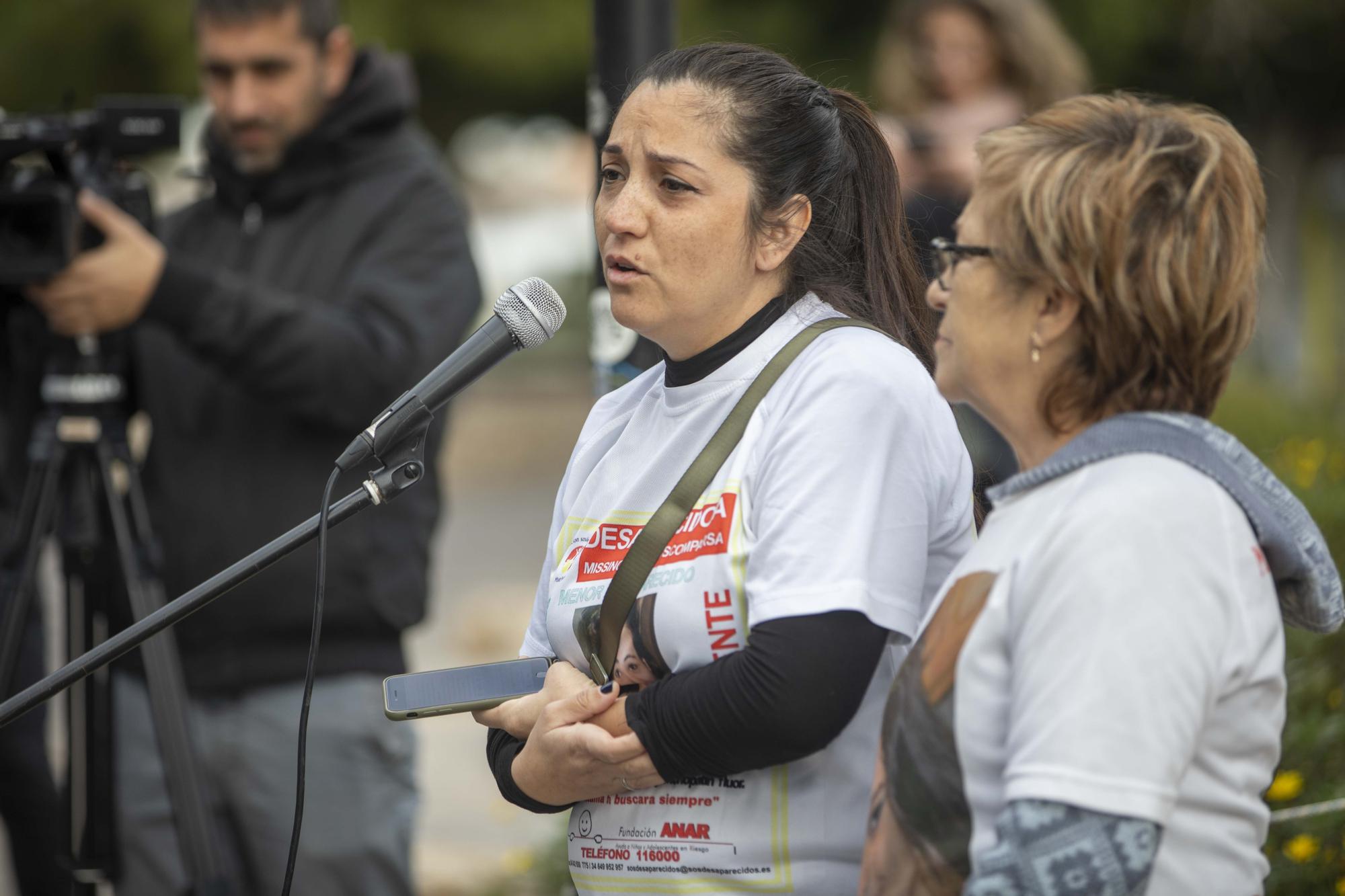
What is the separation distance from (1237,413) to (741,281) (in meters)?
3.71

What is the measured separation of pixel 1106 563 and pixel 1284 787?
61.7 inches

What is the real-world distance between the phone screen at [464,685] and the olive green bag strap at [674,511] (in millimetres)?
107

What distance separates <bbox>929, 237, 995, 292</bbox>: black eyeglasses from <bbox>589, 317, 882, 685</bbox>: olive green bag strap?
245mm

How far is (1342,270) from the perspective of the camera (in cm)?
1392

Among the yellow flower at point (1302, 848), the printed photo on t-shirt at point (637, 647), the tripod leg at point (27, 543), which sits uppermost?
the printed photo on t-shirt at point (637, 647)

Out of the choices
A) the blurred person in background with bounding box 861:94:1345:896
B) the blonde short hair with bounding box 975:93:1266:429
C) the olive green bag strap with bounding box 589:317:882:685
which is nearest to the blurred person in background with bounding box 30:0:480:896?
the olive green bag strap with bounding box 589:317:882:685

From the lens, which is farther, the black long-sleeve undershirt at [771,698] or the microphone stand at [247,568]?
the microphone stand at [247,568]

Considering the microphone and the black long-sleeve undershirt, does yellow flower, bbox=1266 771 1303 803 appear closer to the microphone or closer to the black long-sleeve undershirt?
the black long-sleeve undershirt

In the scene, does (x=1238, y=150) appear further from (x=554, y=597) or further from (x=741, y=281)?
(x=554, y=597)

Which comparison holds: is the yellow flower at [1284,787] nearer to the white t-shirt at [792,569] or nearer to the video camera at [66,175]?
the white t-shirt at [792,569]

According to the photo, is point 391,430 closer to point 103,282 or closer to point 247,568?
point 247,568

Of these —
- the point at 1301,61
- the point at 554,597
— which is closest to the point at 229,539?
the point at 554,597

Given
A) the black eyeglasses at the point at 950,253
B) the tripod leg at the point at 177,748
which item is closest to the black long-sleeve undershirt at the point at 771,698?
the black eyeglasses at the point at 950,253

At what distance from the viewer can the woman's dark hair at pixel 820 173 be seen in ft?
6.46
